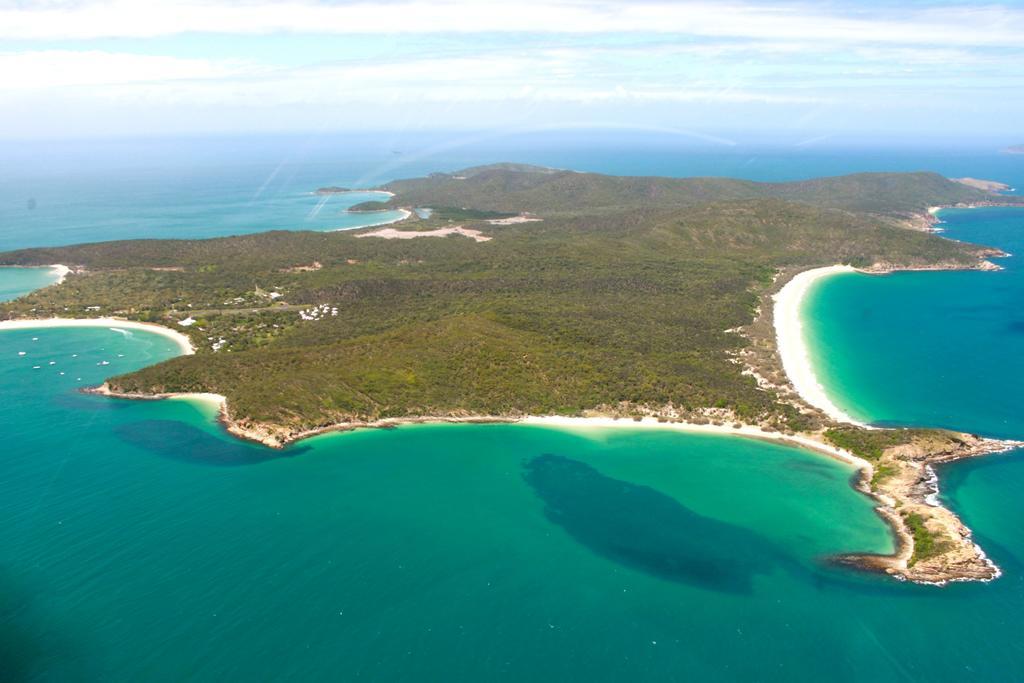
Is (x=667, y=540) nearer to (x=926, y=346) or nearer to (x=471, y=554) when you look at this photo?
(x=471, y=554)

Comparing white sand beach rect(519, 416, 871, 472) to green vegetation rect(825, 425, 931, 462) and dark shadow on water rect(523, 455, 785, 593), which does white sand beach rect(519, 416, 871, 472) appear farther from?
dark shadow on water rect(523, 455, 785, 593)

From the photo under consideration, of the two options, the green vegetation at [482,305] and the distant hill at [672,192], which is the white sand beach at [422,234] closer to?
the green vegetation at [482,305]

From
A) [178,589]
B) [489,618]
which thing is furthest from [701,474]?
[178,589]

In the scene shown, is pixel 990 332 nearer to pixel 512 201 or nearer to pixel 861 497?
pixel 861 497

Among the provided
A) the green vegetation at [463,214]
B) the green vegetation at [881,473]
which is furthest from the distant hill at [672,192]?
the green vegetation at [881,473]

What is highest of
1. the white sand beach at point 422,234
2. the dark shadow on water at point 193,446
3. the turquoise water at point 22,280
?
the white sand beach at point 422,234
